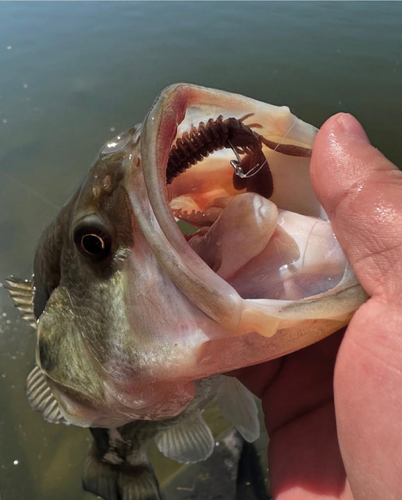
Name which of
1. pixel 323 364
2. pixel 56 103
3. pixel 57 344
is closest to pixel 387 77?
pixel 56 103

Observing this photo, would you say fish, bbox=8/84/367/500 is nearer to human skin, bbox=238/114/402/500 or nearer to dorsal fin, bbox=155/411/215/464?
human skin, bbox=238/114/402/500

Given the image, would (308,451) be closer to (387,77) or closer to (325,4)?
(387,77)

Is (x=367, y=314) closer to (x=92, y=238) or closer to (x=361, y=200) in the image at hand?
(x=361, y=200)

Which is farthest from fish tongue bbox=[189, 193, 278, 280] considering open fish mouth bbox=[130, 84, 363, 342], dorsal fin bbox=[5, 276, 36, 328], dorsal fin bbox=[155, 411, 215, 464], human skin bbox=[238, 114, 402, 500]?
dorsal fin bbox=[155, 411, 215, 464]

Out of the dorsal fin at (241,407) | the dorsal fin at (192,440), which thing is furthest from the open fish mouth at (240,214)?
the dorsal fin at (192,440)

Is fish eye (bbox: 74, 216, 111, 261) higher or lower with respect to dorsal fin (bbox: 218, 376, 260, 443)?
higher
